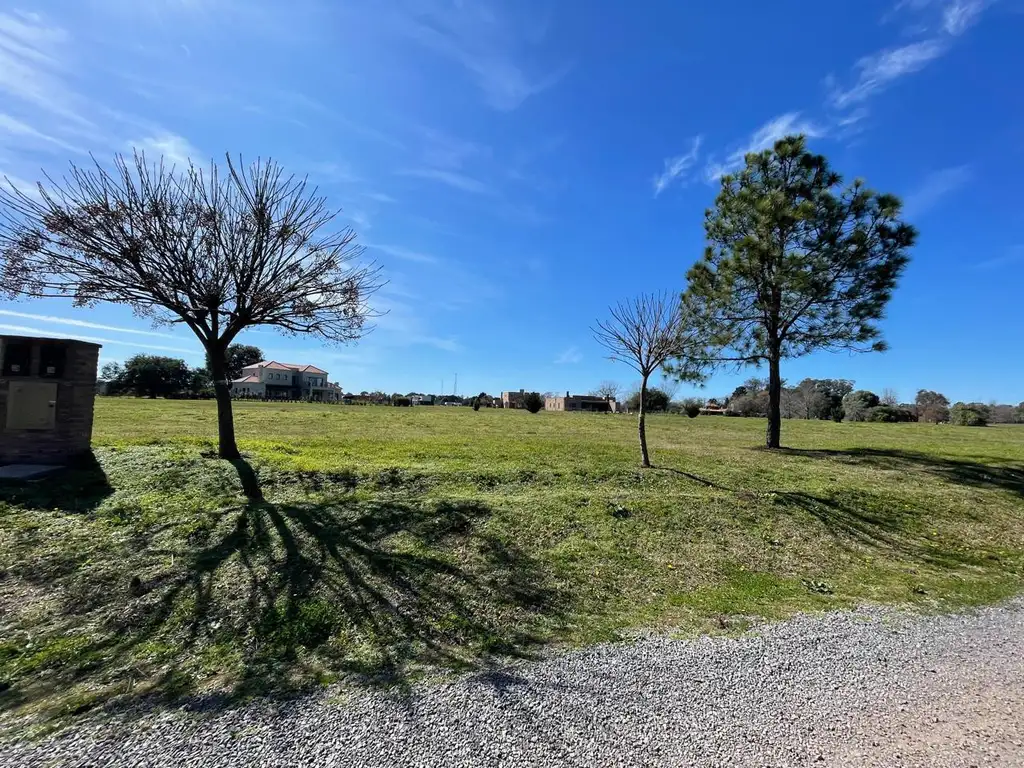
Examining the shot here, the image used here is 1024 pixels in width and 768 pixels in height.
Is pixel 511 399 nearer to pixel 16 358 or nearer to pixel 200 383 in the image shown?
pixel 200 383

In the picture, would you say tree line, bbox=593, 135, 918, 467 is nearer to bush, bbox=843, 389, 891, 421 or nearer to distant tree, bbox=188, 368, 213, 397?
bush, bbox=843, 389, 891, 421

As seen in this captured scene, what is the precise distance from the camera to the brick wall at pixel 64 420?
7.25 meters

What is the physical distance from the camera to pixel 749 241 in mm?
12375

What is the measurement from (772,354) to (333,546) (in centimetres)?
1276

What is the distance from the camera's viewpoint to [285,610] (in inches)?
159

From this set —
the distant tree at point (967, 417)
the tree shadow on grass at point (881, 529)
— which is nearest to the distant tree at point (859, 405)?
the distant tree at point (967, 417)

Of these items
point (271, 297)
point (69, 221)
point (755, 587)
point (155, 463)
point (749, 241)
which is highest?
point (749, 241)

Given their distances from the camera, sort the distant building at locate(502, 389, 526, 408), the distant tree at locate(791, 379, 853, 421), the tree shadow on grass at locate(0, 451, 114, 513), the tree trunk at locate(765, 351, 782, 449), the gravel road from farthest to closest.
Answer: the distant building at locate(502, 389, 526, 408) < the distant tree at locate(791, 379, 853, 421) < the tree trunk at locate(765, 351, 782, 449) < the tree shadow on grass at locate(0, 451, 114, 513) < the gravel road

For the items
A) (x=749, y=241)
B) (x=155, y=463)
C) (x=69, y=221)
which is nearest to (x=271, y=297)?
(x=69, y=221)

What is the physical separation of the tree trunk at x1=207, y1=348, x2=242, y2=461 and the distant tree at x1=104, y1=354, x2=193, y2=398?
45.0m

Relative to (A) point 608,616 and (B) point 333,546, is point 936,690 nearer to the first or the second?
(A) point 608,616

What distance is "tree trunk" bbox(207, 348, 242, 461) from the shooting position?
26.6 ft

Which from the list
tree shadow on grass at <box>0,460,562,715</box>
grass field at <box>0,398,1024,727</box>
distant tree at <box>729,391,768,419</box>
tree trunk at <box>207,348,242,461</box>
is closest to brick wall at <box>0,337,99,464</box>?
grass field at <box>0,398,1024,727</box>

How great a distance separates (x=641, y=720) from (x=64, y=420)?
9.34 metres
